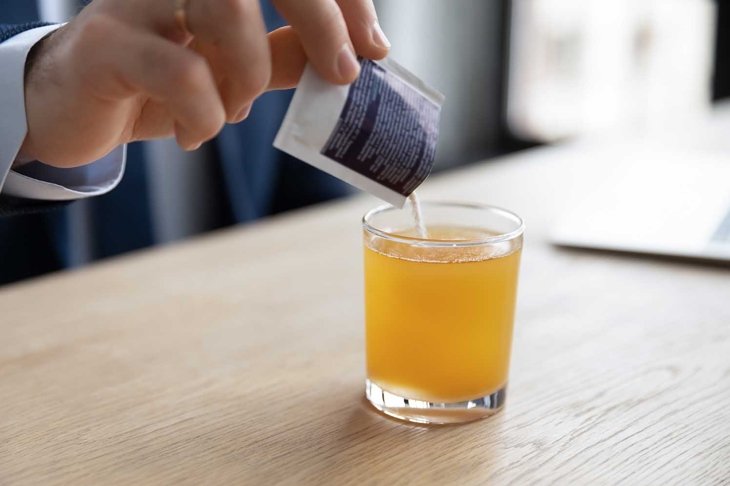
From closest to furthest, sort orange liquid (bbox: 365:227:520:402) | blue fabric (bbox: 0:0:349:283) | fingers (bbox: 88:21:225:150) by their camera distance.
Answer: fingers (bbox: 88:21:225:150)
orange liquid (bbox: 365:227:520:402)
blue fabric (bbox: 0:0:349:283)

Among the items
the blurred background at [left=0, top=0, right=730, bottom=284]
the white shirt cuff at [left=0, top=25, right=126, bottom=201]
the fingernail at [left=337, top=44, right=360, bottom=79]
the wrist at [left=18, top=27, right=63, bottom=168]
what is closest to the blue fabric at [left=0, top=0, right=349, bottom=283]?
the white shirt cuff at [left=0, top=25, right=126, bottom=201]

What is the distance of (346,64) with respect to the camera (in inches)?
23.9

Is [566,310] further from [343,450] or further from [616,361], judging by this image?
[343,450]

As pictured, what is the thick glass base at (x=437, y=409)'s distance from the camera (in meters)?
0.72

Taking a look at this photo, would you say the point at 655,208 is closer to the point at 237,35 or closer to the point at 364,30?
the point at 364,30

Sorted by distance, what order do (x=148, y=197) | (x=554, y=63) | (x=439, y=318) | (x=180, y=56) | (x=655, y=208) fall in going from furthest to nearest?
(x=554, y=63), (x=148, y=197), (x=655, y=208), (x=439, y=318), (x=180, y=56)

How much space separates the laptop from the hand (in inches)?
23.5

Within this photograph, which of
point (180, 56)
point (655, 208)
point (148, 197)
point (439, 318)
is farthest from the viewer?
point (148, 197)

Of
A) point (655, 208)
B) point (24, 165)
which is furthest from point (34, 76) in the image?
point (655, 208)

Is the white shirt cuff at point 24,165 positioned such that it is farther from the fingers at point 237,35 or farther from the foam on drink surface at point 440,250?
the foam on drink surface at point 440,250

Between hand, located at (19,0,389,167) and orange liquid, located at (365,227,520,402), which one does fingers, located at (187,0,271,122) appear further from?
orange liquid, located at (365,227,520,402)

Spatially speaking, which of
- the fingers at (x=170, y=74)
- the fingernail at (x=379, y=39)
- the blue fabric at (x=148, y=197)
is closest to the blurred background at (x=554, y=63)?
the blue fabric at (x=148, y=197)

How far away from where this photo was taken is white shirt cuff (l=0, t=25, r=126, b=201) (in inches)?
28.5

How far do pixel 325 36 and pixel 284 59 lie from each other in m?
0.17
